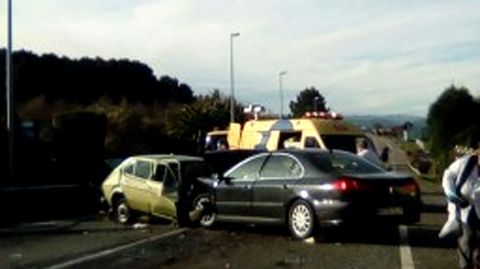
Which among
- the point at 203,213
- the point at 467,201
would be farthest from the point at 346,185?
the point at 467,201

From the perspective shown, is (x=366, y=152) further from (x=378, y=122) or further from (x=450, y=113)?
(x=378, y=122)

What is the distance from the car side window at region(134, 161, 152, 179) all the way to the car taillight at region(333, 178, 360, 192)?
5.28 m

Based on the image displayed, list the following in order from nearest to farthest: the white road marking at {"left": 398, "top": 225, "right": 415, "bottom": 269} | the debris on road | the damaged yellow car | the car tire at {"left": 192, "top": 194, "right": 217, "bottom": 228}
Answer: the white road marking at {"left": 398, "top": 225, "right": 415, "bottom": 269} < the car tire at {"left": 192, "top": 194, "right": 217, "bottom": 228} < the damaged yellow car < the debris on road

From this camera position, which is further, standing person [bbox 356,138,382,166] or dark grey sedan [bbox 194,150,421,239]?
standing person [bbox 356,138,382,166]

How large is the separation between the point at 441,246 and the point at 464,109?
34101 millimetres

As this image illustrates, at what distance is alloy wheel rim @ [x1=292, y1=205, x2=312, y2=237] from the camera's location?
52.0 ft

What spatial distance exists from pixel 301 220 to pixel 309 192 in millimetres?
453

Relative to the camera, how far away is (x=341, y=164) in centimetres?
1645

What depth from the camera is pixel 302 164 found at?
16484 millimetres

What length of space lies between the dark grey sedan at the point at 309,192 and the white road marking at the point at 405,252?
50 cm

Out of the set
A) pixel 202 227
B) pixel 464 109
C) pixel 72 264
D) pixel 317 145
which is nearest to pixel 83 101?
pixel 464 109

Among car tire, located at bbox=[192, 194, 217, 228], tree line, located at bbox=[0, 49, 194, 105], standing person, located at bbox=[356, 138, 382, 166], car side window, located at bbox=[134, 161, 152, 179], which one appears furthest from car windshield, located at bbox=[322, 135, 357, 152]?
tree line, located at bbox=[0, 49, 194, 105]

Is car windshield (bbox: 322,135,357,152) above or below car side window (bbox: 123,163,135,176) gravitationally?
above

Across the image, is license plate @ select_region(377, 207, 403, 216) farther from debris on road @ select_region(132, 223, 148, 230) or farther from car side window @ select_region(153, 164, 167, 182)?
debris on road @ select_region(132, 223, 148, 230)
